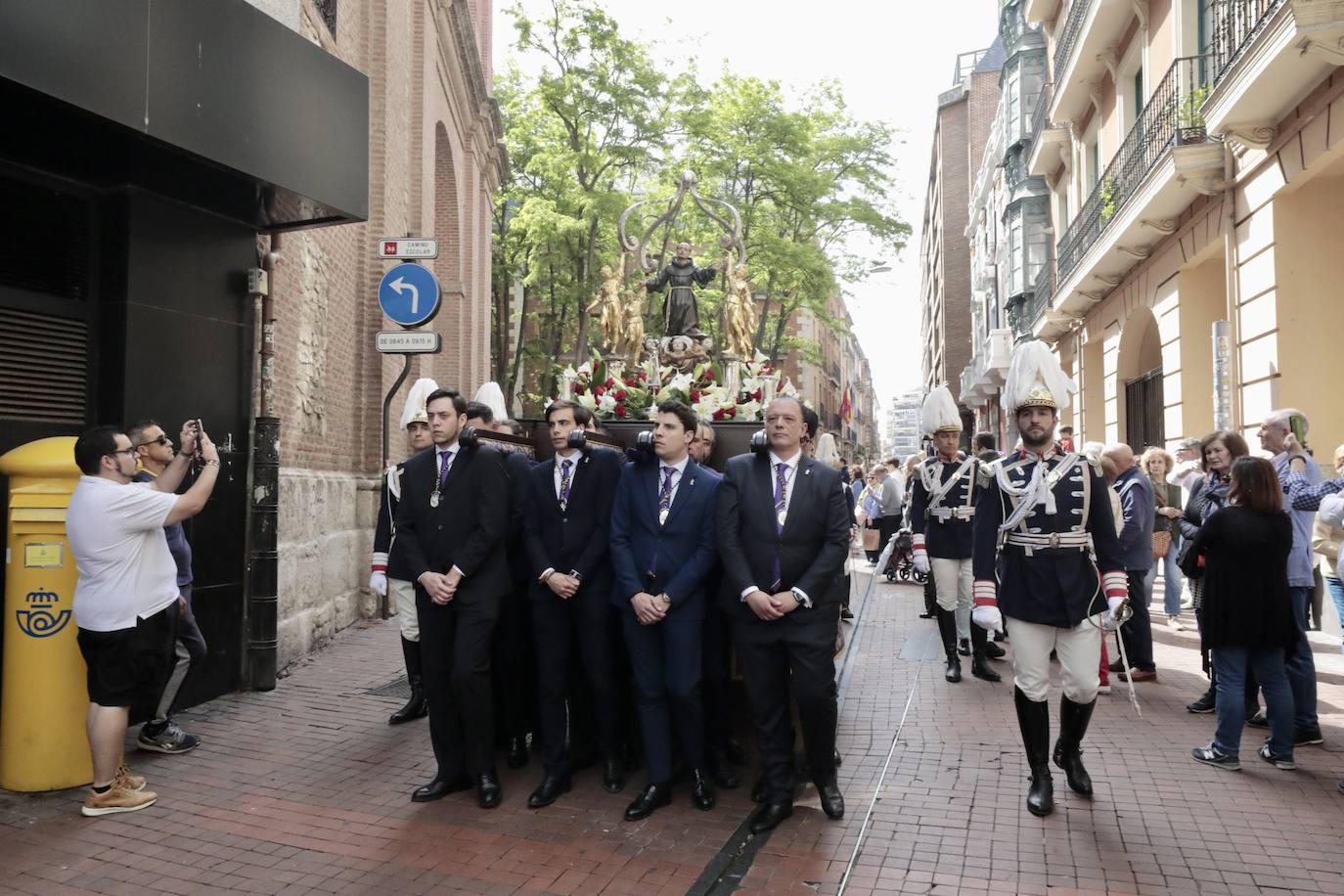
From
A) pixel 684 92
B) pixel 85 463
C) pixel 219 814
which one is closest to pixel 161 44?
pixel 85 463

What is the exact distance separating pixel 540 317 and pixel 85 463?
30225 millimetres

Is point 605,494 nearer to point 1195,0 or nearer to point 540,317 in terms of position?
point 1195,0

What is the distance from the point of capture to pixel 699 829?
15.8 feet

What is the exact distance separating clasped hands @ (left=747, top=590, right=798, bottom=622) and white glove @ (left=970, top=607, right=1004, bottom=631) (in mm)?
1025

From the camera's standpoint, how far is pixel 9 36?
4.85 meters

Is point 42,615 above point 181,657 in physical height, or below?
above

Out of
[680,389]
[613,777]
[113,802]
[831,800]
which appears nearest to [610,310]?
[680,389]

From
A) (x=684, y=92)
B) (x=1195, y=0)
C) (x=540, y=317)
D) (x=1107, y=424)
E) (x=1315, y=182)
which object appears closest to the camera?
(x=1315, y=182)

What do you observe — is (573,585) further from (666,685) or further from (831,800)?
(831,800)

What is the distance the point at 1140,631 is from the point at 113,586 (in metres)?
7.36

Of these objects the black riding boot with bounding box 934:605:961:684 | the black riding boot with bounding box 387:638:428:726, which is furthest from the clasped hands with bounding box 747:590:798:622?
the black riding boot with bounding box 934:605:961:684

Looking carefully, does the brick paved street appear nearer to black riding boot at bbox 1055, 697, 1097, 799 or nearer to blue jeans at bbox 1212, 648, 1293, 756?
black riding boot at bbox 1055, 697, 1097, 799

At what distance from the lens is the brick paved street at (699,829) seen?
4219mm

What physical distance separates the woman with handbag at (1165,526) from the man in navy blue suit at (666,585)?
19.3 feet
